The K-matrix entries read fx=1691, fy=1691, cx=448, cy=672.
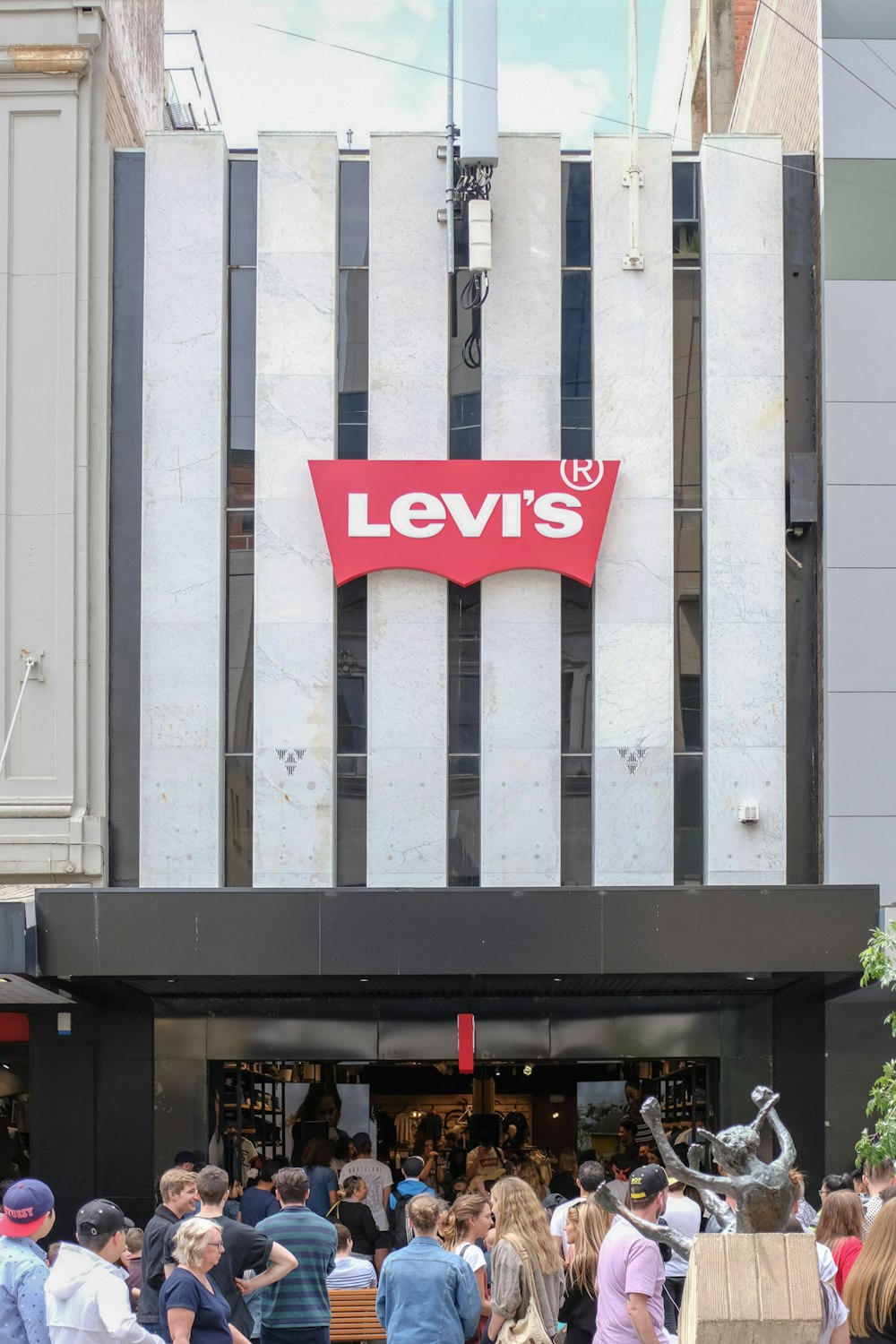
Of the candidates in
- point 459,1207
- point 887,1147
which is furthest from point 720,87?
point 459,1207

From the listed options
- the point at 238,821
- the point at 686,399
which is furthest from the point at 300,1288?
the point at 686,399

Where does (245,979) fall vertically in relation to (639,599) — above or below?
below

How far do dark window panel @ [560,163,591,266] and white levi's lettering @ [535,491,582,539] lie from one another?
281cm

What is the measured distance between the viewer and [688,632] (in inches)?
753

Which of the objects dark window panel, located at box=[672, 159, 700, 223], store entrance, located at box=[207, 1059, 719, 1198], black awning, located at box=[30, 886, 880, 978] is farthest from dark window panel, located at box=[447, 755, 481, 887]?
dark window panel, located at box=[672, 159, 700, 223]

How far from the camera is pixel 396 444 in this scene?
1919cm

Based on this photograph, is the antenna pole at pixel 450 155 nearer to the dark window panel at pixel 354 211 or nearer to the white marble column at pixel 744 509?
the dark window panel at pixel 354 211

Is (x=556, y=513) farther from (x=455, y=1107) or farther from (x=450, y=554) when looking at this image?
(x=455, y=1107)

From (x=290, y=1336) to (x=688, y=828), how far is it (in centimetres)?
965

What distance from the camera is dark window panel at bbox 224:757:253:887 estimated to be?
61.5ft

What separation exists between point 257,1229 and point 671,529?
10983 millimetres

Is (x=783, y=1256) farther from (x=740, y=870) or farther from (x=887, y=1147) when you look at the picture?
(x=740, y=870)

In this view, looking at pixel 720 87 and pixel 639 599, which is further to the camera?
pixel 720 87

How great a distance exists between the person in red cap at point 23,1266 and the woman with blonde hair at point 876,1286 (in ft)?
12.2
